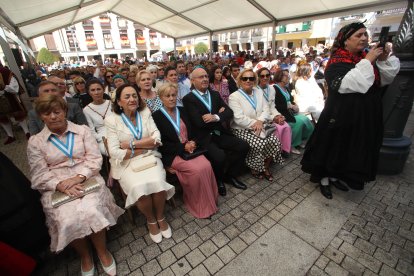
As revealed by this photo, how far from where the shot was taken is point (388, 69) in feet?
7.95

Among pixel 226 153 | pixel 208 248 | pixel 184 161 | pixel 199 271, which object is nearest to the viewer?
pixel 199 271

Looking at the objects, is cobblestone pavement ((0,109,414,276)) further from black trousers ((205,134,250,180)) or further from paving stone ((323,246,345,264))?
black trousers ((205,134,250,180))

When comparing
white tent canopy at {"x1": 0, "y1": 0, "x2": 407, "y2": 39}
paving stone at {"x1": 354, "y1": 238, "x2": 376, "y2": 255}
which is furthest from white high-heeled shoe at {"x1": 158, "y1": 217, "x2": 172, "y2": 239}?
Answer: white tent canopy at {"x1": 0, "y1": 0, "x2": 407, "y2": 39}

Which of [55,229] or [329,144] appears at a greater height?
[329,144]

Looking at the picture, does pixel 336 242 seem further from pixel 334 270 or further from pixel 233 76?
pixel 233 76

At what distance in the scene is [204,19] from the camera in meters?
11.4

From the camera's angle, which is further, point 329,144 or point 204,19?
point 204,19

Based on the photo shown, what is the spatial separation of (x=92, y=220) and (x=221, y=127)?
7.14 ft

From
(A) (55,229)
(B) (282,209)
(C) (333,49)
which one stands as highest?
(C) (333,49)

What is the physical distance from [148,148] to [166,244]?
1.15 m

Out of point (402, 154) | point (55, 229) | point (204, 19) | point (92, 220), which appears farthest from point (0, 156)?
point (204, 19)

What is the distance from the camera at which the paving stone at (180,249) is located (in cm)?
230

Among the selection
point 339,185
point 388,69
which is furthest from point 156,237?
point 388,69

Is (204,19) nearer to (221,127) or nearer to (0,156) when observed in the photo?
(221,127)
